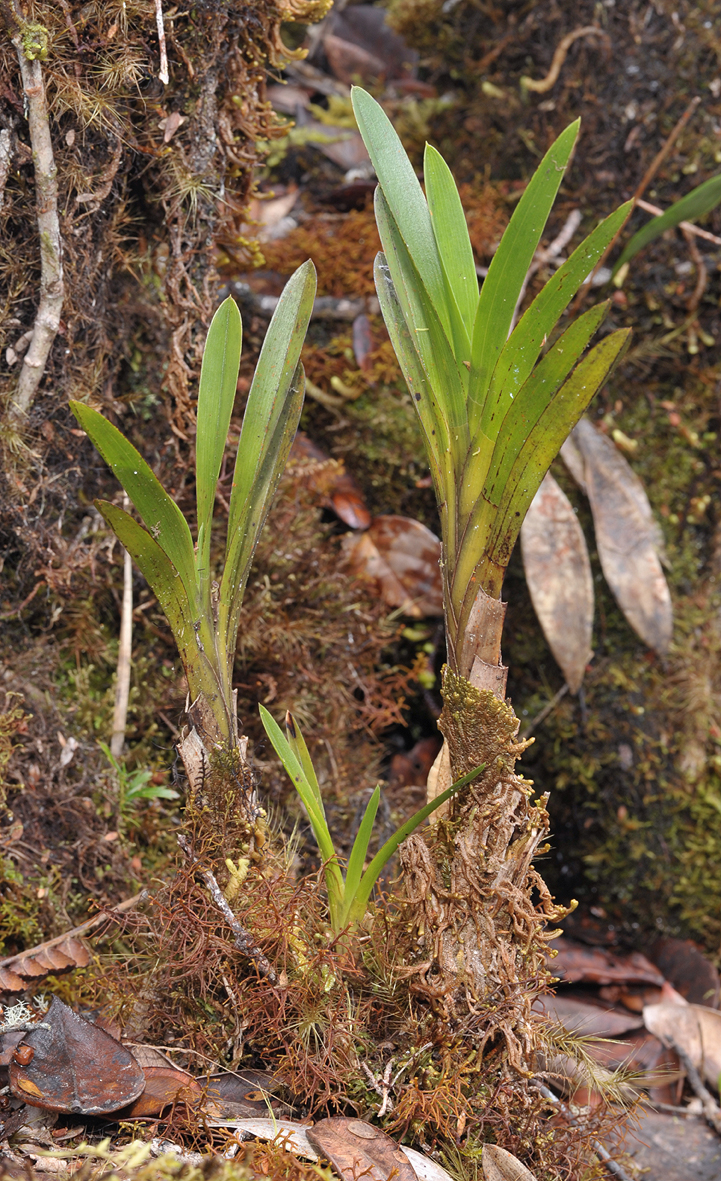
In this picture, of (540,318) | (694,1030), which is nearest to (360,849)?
(540,318)

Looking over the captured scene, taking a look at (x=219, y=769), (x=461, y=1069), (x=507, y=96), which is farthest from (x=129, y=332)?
(x=507, y=96)

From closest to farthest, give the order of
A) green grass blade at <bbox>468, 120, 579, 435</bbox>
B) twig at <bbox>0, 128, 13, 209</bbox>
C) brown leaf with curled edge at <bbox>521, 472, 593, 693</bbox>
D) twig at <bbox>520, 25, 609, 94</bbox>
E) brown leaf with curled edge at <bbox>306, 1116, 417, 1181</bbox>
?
brown leaf with curled edge at <bbox>306, 1116, 417, 1181</bbox> → green grass blade at <bbox>468, 120, 579, 435</bbox> → twig at <bbox>0, 128, 13, 209</bbox> → brown leaf with curled edge at <bbox>521, 472, 593, 693</bbox> → twig at <bbox>520, 25, 609, 94</bbox>

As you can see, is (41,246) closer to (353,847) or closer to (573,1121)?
(353,847)

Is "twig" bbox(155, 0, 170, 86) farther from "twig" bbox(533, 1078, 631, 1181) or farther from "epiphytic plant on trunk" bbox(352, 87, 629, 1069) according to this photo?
"twig" bbox(533, 1078, 631, 1181)

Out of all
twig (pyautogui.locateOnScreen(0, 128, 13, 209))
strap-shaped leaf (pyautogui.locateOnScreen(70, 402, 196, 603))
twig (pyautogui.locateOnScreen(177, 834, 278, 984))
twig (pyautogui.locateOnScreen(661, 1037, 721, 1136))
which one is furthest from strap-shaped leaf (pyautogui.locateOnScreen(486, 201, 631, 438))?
twig (pyautogui.locateOnScreen(661, 1037, 721, 1136))

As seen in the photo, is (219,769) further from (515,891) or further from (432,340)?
(432,340)

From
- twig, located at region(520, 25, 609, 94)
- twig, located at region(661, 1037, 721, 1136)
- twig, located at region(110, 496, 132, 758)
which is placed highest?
twig, located at region(520, 25, 609, 94)
